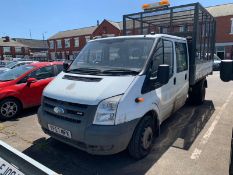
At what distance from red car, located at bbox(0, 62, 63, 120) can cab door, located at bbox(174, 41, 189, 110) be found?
414 cm

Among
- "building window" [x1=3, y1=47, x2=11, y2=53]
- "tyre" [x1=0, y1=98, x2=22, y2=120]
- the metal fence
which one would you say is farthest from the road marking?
"building window" [x1=3, y1=47, x2=11, y2=53]

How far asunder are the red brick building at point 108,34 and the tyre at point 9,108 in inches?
173

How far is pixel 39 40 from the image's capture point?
8381cm

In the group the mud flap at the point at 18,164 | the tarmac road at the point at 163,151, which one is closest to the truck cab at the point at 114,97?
the tarmac road at the point at 163,151

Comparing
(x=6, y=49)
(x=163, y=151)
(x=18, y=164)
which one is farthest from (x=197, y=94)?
(x=6, y=49)

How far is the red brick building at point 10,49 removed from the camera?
60.8 metres

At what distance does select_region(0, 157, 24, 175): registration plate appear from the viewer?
1.98 metres

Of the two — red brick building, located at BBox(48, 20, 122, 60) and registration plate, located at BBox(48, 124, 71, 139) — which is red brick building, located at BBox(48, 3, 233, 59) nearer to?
red brick building, located at BBox(48, 20, 122, 60)

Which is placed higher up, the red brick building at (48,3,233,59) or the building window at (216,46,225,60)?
the red brick building at (48,3,233,59)

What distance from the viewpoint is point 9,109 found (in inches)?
246

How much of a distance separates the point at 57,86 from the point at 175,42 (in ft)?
9.18

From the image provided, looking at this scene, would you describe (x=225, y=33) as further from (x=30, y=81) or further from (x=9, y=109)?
(x=9, y=109)

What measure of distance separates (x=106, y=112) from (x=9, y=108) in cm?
419

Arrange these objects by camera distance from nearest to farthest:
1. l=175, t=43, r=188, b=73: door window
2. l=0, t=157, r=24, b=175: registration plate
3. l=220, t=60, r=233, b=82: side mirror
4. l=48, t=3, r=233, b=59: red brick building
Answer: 1. l=0, t=157, r=24, b=175: registration plate
2. l=220, t=60, r=233, b=82: side mirror
3. l=175, t=43, r=188, b=73: door window
4. l=48, t=3, r=233, b=59: red brick building
